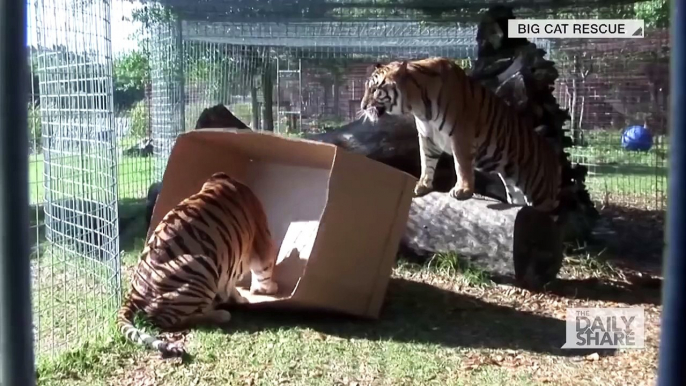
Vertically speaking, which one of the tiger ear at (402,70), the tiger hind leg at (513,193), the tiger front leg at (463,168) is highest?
the tiger ear at (402,70)

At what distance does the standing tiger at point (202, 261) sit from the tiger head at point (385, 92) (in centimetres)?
→ 66

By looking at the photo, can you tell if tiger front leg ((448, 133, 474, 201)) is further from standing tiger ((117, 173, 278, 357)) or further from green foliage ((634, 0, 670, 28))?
green foliage ((634, 0, 670, 28))

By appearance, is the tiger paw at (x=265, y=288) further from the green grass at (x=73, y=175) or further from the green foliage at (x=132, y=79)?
the green foliage at (x=132, y=79)

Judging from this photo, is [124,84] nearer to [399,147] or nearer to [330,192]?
[399,147]

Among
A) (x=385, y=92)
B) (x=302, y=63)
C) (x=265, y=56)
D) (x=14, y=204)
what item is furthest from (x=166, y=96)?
(x=14, y=204)

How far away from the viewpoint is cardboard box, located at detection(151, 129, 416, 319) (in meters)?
2.50

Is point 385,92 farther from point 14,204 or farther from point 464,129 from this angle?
point 14,204

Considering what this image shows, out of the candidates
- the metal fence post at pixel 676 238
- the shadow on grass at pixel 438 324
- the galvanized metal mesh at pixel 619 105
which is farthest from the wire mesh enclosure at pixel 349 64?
the metal fence post at pixel 676 238

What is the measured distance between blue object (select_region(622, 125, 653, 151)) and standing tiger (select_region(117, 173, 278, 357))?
1264mm

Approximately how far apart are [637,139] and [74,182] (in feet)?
5.87

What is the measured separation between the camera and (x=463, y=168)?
3.19m

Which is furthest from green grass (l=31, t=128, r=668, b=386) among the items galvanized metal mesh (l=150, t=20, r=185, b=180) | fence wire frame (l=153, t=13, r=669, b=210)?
galvanized metal mesh (l=150, t=20, r=185, b=180)

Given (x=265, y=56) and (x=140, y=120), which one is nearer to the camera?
(x=265, y=56)

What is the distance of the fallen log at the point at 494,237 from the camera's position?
2.91 meters
